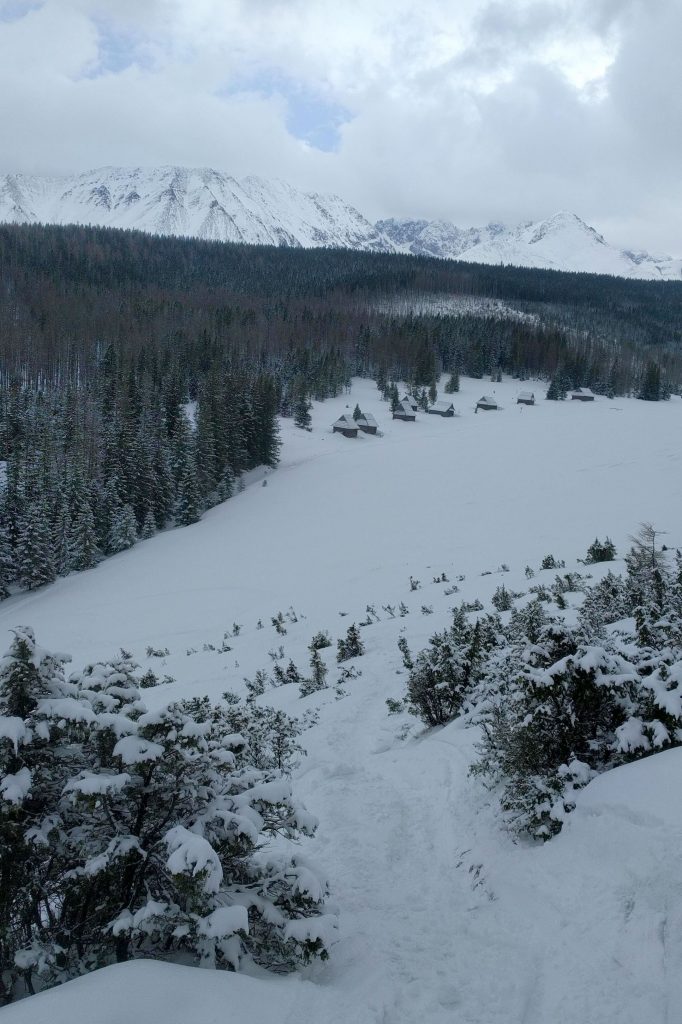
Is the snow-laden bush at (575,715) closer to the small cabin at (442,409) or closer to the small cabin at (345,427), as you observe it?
the small cabin at (345,427)

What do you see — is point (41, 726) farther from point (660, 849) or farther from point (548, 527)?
point (548, 527)

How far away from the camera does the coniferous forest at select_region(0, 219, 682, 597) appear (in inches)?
1804

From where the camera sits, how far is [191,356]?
87812mm

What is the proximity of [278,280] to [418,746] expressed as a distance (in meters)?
180

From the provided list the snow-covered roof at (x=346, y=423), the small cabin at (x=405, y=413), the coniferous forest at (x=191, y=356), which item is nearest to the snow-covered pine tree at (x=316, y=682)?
the coniferous forest at (x=191, y=356)

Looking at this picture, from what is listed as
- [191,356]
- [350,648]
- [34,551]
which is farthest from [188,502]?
[191,356]

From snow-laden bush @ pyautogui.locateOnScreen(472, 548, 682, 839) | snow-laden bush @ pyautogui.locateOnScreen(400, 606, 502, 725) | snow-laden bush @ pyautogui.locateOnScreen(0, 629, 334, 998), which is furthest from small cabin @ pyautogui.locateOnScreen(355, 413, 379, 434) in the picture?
snow-laden bush @ pyautogui.locateOnScreen(0, 629, 334, 998)

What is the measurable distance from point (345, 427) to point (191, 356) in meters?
28.4

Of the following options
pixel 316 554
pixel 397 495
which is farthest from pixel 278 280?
pixel 316 554

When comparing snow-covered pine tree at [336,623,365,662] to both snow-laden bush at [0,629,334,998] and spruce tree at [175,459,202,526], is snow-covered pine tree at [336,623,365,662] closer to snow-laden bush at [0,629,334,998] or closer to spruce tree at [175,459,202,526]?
snow-laden bush at [0,629,334,998]

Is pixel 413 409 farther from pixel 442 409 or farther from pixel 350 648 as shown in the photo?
pixel 350 648

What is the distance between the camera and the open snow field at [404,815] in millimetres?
4195

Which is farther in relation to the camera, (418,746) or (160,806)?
(418,746)

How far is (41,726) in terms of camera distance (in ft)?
14.7
